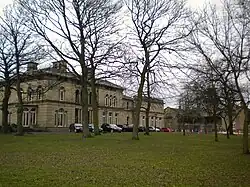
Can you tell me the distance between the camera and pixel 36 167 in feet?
41.8

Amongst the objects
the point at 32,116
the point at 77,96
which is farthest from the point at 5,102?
the point at 77,96

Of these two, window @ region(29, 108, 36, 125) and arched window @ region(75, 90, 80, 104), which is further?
arched window @ region(75, 90, 80, 104)

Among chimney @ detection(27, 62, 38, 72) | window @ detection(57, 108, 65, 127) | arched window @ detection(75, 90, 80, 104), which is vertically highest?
chimney @ detection(27, 62, 38, 72)

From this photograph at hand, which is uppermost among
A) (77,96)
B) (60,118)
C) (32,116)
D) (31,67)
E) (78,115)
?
(31,67)

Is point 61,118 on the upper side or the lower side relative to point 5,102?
lower

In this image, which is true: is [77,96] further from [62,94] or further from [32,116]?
[32,116]

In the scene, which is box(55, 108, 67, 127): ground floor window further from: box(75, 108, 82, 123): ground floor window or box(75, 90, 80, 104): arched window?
box(75, 90, 80, 104): arched window

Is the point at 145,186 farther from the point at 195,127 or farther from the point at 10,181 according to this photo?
the point at 195,127

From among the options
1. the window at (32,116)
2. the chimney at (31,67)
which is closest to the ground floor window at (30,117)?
the window at (32,116)

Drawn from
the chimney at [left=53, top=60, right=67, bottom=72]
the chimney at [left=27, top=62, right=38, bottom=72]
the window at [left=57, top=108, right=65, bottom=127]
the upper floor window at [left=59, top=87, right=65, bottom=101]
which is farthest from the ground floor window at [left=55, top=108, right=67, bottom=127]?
the chimney at [left=53, top=60, right=67, bottom=72]

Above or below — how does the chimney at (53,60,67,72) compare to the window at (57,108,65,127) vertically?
above

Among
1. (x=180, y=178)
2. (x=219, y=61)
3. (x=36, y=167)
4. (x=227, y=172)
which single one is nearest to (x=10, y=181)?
(x=36, y=167)

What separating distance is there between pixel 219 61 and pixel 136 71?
29.4ft

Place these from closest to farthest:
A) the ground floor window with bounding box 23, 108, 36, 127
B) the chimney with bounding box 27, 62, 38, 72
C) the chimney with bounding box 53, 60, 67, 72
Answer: the chimney with bounding box 53, 60, 67, 72, the chimney with bounding box 27, 62, 38, 72, the ground floor window with bounding box 23, 108, 36, 127
